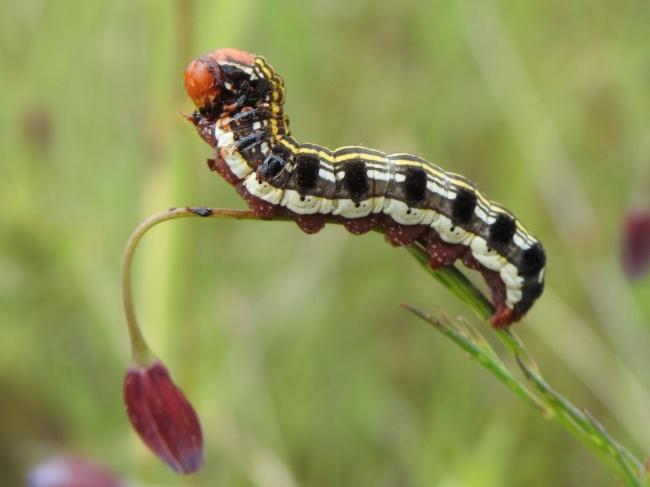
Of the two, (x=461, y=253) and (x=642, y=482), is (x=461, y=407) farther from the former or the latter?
(x=642, y=482)

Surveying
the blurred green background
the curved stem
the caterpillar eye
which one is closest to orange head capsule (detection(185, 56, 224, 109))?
the caterpillar eye

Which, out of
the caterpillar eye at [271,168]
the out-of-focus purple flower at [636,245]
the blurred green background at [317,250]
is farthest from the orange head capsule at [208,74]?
the out-of-focus purple flower at [636,245]

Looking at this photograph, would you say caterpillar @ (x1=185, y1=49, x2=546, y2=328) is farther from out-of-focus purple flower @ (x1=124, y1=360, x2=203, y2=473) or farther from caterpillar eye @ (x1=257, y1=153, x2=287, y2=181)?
out-of-focus purple flower @ (x1=124, y1=360, x2=203, y2=473)

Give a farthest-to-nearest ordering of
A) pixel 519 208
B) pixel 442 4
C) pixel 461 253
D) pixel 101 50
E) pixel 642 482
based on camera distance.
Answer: pixel 442 4, pixel 101 50, pixel 519 208, pixel 461 253, pixel 642 482

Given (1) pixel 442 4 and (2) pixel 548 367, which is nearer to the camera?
(2) pixel 548 367

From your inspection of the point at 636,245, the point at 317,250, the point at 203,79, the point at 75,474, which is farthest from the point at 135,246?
the point at 317,250

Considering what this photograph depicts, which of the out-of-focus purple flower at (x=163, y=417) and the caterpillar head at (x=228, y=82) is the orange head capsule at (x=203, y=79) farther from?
the out-of-focus purple flower at (x=163, y=417)

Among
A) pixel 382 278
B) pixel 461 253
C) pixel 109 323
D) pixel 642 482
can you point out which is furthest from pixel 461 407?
pixel 642 482
